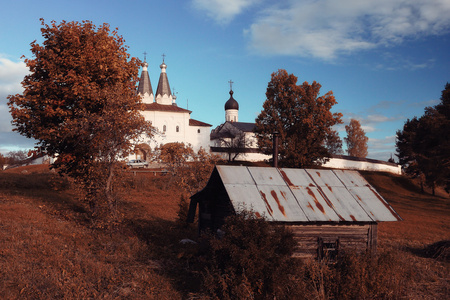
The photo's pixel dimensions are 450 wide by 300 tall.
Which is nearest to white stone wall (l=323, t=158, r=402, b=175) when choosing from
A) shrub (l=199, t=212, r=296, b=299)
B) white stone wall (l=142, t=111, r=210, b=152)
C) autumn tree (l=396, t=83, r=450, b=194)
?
autumn tree (l=396, t=83, r=450, b=194)

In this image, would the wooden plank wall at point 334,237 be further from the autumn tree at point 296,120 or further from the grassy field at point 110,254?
the autumn tree at point 296,120

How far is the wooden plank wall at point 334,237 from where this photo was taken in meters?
13.7

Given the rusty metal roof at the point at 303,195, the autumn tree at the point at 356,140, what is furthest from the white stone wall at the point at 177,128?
the rusty metal roof at the point at 303,195

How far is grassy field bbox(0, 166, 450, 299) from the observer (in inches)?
418

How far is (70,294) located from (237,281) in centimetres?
440

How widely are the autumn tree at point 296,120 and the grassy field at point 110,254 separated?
16.3 metres

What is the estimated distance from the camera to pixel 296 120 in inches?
1793

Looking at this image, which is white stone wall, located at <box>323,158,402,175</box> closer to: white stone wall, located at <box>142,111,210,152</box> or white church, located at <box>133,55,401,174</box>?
white church, located at <box>133,55,401,174</box>

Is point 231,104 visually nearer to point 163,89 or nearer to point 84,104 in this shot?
point 163,89

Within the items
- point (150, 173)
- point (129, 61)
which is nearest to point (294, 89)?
point (150, 173)

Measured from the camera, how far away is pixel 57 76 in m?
18.9

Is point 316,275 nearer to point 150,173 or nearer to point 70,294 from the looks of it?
point 70,294

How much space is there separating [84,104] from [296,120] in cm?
3037

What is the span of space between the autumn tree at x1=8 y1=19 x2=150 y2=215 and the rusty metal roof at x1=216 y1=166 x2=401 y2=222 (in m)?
6.42
